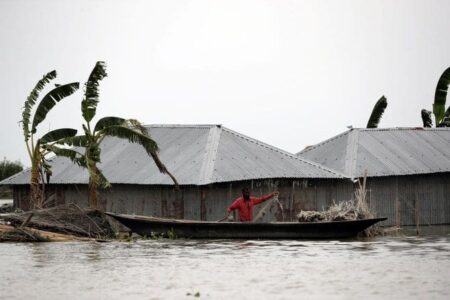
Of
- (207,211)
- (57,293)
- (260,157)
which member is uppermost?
(260,157)

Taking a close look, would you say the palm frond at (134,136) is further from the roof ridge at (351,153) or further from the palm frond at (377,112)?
the palm frond at (377,112)

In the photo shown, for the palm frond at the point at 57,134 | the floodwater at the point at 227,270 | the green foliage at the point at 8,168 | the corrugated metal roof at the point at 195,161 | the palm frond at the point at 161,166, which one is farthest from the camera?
the green foliage at the point at 8,168

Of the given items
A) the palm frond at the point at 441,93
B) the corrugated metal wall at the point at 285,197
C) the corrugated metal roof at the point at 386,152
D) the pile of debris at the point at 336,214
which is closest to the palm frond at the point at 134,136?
the corrugated metal wall at the point at 285,197

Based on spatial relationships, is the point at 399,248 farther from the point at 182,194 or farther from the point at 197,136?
the point at 197,136

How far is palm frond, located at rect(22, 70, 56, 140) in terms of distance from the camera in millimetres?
26000

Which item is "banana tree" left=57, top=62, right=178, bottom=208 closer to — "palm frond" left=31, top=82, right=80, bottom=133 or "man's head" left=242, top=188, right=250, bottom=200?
"palm frond" left=31, top=82, right=80, bottom=133

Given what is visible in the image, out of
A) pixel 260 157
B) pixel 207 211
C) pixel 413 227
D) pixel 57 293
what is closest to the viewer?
pixel 57 293

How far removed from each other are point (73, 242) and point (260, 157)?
25.8 feet

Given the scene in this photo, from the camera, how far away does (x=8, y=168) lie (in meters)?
55.8

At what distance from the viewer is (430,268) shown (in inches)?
690

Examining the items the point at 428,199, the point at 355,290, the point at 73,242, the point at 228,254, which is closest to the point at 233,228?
the point at 228,254

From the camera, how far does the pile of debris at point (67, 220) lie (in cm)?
2298

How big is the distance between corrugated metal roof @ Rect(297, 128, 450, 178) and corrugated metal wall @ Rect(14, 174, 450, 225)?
1.61 feet

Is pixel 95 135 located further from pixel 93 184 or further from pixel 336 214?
Result: pixel 336 214
